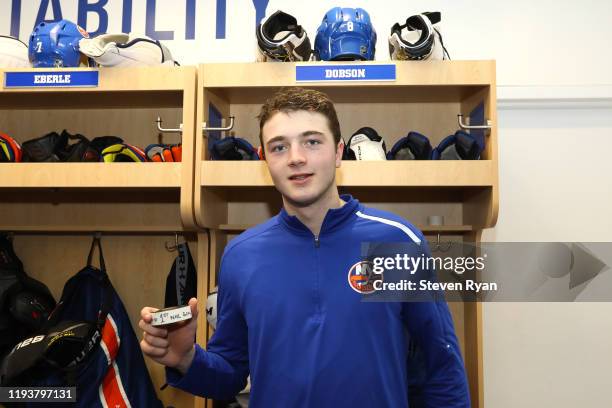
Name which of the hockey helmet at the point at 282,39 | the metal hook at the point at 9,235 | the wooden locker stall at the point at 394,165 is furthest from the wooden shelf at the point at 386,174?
the metal hook at the point at 9,235

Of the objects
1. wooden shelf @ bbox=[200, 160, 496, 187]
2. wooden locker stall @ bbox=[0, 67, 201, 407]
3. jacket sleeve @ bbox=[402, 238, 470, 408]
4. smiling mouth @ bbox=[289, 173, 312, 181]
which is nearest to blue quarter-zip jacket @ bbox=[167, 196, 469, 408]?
jacket sleeve @ bbox=[402, 238, 470, 408]

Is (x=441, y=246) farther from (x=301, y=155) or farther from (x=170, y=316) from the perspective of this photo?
(x=170, y=316)

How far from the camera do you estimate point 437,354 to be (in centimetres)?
107

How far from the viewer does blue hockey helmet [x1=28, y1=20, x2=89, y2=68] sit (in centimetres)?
181

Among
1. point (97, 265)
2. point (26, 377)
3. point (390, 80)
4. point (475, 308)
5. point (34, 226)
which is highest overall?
point (390, 80)

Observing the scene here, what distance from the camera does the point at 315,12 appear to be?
219cm

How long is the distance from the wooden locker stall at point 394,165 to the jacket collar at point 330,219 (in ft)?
1.75

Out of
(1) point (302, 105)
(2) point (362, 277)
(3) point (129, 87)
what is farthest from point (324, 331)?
(3) point (129, 87)

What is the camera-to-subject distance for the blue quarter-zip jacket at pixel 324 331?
102cm

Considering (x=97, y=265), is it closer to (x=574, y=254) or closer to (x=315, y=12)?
(x=315, y=12)

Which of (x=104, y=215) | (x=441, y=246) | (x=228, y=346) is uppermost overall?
(x=104, y=215)

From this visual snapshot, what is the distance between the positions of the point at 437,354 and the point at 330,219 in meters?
0.37

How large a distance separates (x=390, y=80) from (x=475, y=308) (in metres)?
0.87

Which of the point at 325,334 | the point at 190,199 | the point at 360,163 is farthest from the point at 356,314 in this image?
the point at 190,199
